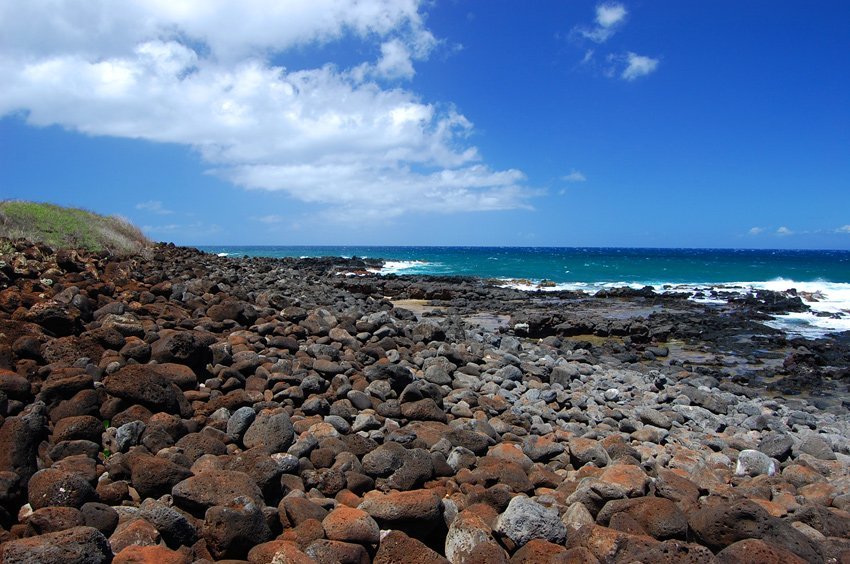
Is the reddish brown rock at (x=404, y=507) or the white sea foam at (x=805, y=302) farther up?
the reddish brown rock at (x=404, y=507)

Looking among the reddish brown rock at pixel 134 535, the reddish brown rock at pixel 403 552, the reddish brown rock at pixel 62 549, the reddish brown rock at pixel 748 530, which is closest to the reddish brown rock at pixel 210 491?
the reddish brown rock at pixel 134 535

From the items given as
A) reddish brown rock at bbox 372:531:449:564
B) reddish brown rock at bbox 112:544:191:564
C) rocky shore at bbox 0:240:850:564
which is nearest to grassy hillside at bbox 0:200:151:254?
rocky shore at bbox 0:240:850:564

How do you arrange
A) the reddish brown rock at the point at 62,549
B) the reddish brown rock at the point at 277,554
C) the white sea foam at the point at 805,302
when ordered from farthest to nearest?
the white sea foam at the point at 805,302 → the reddish brown rock at the point at 277,554 → the reddish brown rock at the point at 62,549

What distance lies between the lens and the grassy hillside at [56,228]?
→ 52.5 ft

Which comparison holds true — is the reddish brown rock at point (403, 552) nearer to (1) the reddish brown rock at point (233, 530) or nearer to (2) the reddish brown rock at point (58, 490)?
(1) the reddish brown rock at point (233, 530)

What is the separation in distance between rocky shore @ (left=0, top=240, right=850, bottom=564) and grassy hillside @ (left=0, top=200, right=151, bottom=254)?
650 centimetres

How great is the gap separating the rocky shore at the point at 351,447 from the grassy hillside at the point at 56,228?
21.3 ft

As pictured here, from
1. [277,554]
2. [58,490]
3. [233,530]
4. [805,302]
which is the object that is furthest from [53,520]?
[805,302]

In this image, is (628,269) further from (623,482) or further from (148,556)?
(148,556)

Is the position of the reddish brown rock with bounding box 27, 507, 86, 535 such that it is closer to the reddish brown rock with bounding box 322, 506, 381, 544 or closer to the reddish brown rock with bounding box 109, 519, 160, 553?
the reddish brown rock with bounding box 109, 519, 160, 553

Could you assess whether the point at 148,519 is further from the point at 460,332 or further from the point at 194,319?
the point at 460,332

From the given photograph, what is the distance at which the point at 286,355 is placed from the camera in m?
7.57

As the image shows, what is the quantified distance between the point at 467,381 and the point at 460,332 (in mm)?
4335

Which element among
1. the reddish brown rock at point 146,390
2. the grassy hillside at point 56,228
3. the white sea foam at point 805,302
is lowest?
the white sea foam at point 805,302
